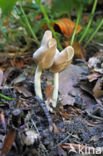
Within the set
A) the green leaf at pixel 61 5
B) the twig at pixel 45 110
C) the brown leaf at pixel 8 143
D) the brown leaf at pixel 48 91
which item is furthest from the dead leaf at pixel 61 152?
the green leaf at pixel 61 5

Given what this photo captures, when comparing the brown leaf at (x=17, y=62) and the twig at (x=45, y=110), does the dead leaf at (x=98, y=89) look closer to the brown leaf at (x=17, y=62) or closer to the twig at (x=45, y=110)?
the twig at (x=45, y=110)

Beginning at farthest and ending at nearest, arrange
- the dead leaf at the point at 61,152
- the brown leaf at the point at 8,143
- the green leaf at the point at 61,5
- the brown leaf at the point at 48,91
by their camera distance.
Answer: the brown leaf at the point at 48,91 → the dead leaf at the point at 61,152 → the brown leaf at the point at 8,143 → the green leaf at the point at 61,5

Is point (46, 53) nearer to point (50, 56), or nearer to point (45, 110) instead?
point (50, 56)

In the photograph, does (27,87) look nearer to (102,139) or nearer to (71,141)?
(71,141)

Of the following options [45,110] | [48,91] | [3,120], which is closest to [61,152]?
[45,110]

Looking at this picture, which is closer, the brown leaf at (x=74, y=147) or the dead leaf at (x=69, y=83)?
the brown leaf at (x=74, y=147)

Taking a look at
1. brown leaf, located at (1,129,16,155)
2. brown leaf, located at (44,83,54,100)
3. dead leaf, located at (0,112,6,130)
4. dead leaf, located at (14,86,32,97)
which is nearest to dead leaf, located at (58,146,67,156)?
brown leaf, located at (1,129,16,155)

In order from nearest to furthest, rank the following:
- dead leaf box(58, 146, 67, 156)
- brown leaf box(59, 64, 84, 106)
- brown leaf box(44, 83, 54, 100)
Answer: dead leaf box(58, 146, 67, 156), brown leaf box(44, 83, 54, 100), brown leaf box(59, 64, 84, 106)

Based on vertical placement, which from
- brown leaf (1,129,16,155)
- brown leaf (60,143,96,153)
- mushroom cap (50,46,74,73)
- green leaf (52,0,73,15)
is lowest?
brown leaf (60,143,96,153)

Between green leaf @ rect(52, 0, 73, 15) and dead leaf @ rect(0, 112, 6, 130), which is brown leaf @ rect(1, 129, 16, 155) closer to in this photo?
dead leaf @ rect(0, 112, 6, 130)
